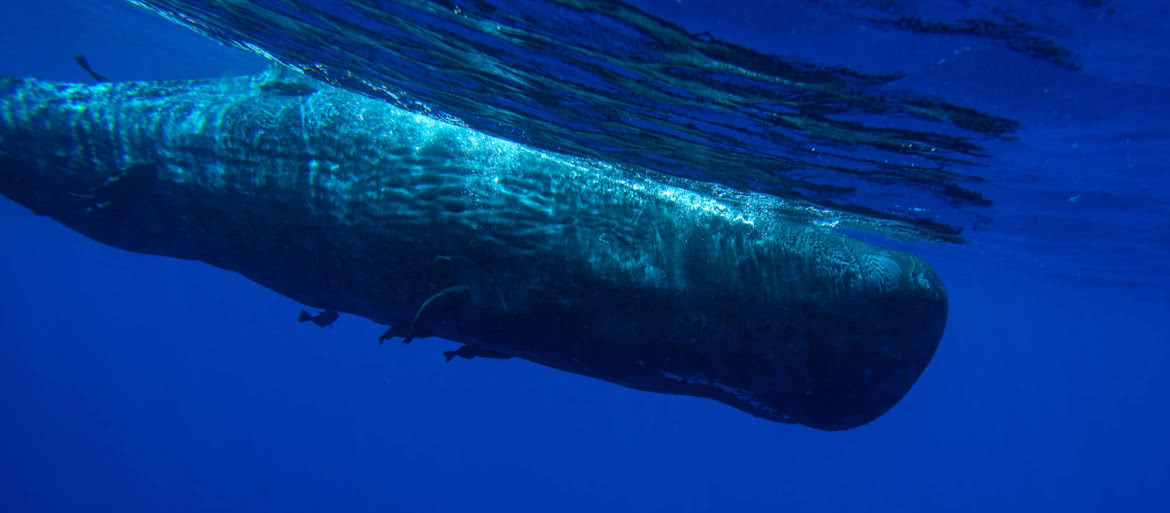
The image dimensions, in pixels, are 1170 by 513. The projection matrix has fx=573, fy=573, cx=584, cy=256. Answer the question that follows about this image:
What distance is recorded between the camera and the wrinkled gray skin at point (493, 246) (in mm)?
3676

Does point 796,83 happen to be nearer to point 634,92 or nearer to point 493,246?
point 634,92

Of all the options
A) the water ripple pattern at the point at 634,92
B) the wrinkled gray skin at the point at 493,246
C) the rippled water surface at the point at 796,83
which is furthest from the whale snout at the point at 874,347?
the water ripple pattern at the point at 634,92

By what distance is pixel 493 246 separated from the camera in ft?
12.3

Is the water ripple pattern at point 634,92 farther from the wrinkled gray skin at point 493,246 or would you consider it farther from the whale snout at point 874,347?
the whale snout at point 874,347

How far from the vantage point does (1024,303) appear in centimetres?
3825

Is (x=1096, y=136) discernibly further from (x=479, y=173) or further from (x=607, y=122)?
(x=479, y=173)

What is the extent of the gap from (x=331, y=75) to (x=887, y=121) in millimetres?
8595

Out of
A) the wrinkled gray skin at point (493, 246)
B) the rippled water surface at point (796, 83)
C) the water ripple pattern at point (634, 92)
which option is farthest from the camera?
the water ripple pattern at point (634, 92)

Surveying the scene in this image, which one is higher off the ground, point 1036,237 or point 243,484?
point 1036,237

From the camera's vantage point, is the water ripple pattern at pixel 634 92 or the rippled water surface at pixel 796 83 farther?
the water ripple pattern at pixel 634 92

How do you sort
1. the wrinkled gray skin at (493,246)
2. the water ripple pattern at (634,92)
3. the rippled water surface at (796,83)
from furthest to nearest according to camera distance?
the water ripple pattern at (634,92), the rippled water surface at (796,83), the wrinkled gray skin at (493,246)

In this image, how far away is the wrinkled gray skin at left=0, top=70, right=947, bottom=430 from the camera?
3.68 m

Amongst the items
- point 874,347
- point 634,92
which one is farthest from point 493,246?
point 634,92

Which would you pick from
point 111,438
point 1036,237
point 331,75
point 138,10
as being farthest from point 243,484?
point 1036,237
